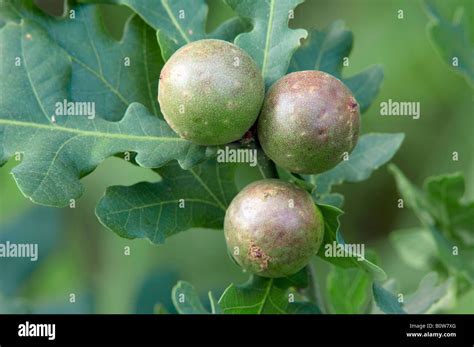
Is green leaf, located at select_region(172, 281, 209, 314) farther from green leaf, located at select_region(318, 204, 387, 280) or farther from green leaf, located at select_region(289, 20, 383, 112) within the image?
green leaf, located at select_region(289, 20, 383, 112)

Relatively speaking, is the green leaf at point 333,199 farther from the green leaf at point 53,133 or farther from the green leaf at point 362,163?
the green leaf at point 53,133

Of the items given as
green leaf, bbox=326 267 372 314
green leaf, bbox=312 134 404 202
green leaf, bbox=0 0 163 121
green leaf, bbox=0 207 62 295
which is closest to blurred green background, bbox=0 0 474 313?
green leaf, bbox=0 207 62 295

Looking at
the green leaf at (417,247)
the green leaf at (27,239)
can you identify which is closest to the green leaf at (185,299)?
the green leaf at (417,247)

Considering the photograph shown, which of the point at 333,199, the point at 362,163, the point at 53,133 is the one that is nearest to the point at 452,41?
the point at 362,163

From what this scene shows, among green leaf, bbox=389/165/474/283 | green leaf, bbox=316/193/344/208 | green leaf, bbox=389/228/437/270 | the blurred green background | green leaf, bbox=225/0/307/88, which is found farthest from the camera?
the blurred green background
